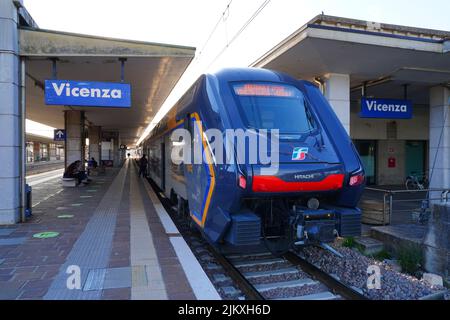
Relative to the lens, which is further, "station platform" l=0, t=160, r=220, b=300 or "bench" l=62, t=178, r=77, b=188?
"bench" l=62, t=178, r=77, b=188

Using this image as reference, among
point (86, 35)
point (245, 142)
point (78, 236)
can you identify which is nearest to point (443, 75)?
point (245, 142)

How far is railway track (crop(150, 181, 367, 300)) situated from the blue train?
39 centimetres

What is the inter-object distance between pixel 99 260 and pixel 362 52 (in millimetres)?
7244

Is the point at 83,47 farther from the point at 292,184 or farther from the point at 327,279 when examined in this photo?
the point at 327,279

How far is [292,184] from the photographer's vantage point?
A: 173 inches

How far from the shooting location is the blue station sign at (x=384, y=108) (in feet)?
32.4

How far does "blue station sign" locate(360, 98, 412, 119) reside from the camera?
→ 987cm

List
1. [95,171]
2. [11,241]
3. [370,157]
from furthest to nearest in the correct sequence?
[95,171], [370,157], [11,241]

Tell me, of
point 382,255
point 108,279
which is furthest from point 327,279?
point 108,279

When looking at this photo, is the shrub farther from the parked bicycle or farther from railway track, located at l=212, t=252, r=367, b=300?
the parked bicycle

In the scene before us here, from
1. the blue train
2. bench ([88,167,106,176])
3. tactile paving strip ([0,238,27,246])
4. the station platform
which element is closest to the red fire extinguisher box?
the station platform

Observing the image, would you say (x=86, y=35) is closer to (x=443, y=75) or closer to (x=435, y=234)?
(x=435, y=234)
